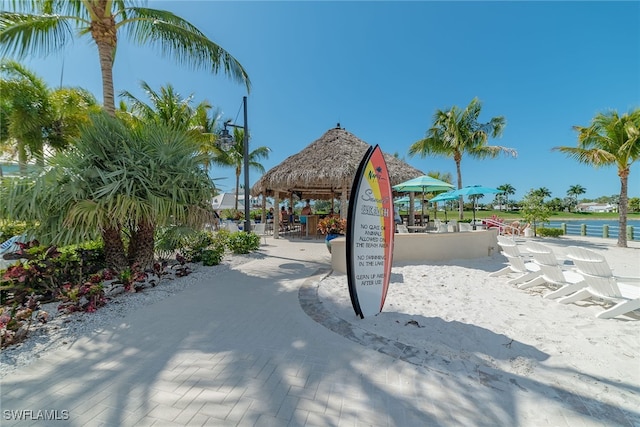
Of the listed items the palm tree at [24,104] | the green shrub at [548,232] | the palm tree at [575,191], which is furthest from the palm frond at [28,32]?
the palm tree at [575,191]

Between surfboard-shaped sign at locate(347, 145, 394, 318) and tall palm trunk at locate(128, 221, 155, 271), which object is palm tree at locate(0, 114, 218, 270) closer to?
tall palm trunk at locate(128, 221, 155, 271)

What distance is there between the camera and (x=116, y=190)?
4.61 metres

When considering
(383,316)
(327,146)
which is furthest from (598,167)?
(383,316)

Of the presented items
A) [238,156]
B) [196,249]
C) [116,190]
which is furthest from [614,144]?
[238,156]

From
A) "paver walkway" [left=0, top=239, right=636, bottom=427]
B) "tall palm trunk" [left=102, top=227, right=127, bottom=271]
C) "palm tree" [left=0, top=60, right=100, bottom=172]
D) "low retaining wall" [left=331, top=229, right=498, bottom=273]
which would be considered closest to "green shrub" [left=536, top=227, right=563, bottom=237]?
"low retaining wall" [left=331, top=229, right=498, bottom=273]

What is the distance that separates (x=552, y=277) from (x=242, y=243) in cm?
782

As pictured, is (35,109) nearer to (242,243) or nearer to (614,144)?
(242,243)

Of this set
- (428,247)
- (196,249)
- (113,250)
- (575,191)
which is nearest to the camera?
(113,250)

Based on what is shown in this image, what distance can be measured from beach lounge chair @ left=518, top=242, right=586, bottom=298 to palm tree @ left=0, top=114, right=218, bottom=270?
268 inches

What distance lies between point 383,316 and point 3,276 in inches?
217

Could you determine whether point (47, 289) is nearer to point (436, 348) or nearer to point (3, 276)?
point (3, 276)

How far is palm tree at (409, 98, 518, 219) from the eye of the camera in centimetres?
1859

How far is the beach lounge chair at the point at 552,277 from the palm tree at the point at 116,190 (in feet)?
22.3

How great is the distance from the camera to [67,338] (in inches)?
119
